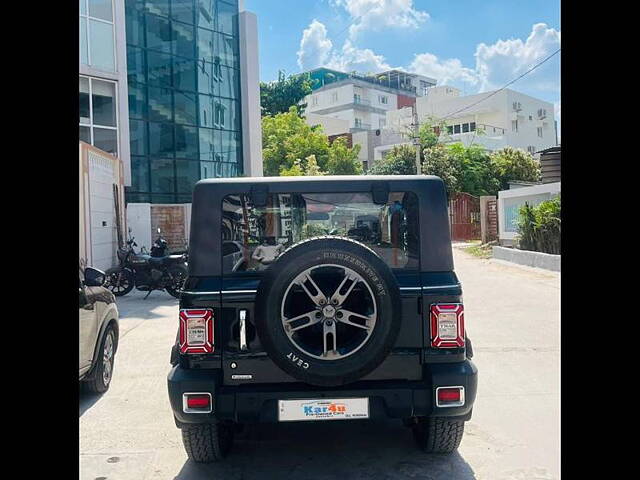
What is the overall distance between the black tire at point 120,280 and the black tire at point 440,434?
9405 mm

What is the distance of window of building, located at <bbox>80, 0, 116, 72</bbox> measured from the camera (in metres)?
17.7

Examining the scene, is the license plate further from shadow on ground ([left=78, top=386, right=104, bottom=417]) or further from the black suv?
shadow on ground ([left=78, top=386, right=104, bottom=417])

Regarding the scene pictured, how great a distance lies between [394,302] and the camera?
3355 mm

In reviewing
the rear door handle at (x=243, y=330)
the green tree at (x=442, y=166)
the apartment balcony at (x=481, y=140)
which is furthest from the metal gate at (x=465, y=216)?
the rear door handle at (x=243, y=330)

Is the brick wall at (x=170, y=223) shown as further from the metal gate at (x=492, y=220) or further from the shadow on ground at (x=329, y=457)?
the shadow on ground at (x=329, y=457)

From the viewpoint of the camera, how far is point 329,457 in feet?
13.3

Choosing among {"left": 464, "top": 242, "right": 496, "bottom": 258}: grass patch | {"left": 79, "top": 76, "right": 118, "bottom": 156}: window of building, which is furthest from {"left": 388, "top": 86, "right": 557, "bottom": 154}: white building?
{"left": 79, "top": 76, "right": 118, "bottom": 156}: window of building

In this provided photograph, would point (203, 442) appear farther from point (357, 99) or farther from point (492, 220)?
point (357, 99)
